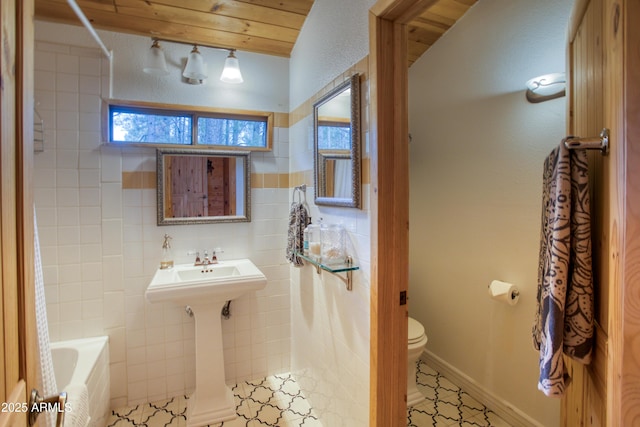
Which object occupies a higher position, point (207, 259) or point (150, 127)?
point (150, 127)

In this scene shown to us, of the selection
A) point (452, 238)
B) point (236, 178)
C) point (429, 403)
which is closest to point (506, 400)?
point (429, 403)

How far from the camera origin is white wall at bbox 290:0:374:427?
1436 mm

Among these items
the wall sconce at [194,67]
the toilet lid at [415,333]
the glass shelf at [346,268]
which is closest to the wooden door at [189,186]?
the wall sconce at [194,67]

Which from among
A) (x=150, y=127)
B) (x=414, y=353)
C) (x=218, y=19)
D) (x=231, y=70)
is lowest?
(x=414, y=353)

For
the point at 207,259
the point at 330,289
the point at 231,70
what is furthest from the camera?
the point at 207,259

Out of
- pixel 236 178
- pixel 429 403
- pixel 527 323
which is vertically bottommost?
pixel 429 403

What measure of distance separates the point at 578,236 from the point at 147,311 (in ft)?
7.59

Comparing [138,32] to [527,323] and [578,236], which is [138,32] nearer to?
[578,236]

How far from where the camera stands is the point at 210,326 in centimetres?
203

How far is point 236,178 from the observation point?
2.29 metres

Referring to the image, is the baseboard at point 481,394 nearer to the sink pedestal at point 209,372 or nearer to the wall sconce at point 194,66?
the sink pedestal at point 209,372

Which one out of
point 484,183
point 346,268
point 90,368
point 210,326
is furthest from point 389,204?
point 90,368

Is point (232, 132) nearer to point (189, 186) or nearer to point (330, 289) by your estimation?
point (189, 186)

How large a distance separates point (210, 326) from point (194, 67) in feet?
5.42
